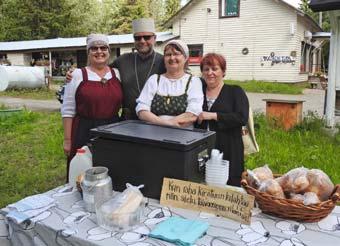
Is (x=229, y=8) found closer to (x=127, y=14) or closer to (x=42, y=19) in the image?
(x=127, y=14)

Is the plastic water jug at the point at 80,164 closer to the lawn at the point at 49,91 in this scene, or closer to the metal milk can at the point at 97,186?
the metal milk can at the point at 97,186

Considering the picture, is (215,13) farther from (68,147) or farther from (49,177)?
(68,147)

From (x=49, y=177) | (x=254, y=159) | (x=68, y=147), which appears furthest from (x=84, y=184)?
(x=254, y=159)

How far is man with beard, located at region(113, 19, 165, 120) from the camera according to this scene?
2916 millimetres

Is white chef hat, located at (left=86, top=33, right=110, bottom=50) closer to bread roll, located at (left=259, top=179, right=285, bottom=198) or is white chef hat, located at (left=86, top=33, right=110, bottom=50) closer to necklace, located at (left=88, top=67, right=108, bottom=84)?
necklace, located at (left=88, top=67, right=108, bottom=84)

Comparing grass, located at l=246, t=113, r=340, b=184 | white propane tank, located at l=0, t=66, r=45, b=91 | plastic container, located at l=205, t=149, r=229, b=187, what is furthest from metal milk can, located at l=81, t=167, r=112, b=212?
white propane tank, located at l=0, t=66, r=45, b=91

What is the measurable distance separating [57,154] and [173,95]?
392 centimetres

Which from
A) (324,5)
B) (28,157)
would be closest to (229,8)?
(324,5)

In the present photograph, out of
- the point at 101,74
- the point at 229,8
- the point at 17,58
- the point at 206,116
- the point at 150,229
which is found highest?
the point at 229,8

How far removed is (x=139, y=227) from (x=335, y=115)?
20.5 ft

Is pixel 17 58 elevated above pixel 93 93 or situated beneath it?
elevated above

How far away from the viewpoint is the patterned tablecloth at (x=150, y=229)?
4.86ft

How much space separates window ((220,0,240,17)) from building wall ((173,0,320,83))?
226mm

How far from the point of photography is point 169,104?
8.09 feet
